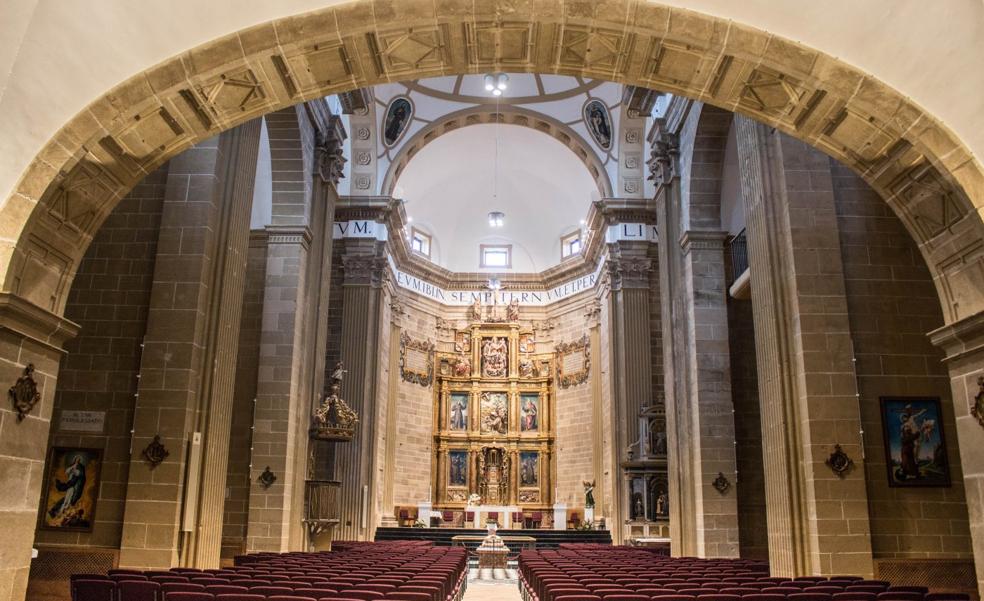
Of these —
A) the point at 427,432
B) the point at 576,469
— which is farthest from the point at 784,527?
the point at 427,432

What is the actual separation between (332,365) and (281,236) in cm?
841

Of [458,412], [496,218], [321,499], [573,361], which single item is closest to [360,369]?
[321,499]

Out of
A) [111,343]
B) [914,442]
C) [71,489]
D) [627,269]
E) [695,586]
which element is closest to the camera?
[695,586]

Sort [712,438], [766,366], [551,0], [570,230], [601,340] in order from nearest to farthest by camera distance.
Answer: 1. [551,0]
2. [766,366]
3. [712,438]
4. [601,340]
5. [570,230]

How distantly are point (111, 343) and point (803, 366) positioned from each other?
976 cm

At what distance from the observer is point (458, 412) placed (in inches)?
1298

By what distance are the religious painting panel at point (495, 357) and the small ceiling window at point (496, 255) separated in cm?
389

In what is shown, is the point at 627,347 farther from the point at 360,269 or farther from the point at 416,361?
the point at 416,361

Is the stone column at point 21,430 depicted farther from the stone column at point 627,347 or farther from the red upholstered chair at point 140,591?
the stone column at point 627,347

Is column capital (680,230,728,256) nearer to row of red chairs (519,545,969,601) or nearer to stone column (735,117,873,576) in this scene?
stone column (735,117,873,576)

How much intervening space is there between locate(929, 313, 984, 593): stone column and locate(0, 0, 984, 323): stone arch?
0.23 metres

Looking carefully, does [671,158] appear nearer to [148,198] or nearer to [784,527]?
[784,527]

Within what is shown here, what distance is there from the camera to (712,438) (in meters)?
16.1

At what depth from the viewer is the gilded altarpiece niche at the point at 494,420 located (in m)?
31.8
